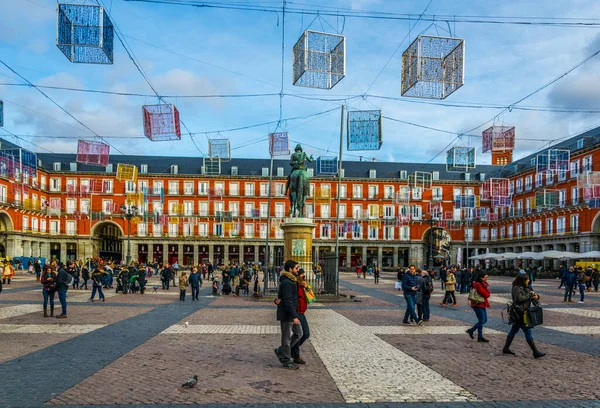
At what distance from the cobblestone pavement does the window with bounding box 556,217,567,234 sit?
149 ft

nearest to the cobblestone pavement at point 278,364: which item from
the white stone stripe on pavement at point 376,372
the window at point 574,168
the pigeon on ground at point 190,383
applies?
the white stone stripe on pavement at point 376,372

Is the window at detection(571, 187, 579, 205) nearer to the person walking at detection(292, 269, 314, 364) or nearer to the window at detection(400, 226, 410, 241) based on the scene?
the window at detection(400, 226, 410, 241)

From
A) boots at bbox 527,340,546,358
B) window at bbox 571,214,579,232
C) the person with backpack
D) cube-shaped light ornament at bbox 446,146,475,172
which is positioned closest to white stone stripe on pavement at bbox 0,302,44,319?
the person with backpack

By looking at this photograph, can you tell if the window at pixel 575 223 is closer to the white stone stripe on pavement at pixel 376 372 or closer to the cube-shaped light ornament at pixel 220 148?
the cube-shaped light ornament at pixel 220 148

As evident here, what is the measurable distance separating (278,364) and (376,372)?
61.3 inches

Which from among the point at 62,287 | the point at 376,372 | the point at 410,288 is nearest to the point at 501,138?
the point at 410,288

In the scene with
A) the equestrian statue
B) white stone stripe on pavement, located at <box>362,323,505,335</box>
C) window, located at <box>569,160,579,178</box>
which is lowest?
white stone stripe on pavement, located at <box>362,323,505,335</box>

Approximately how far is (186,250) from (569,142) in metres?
50.3

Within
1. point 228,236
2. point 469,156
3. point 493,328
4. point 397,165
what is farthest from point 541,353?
point 397,165

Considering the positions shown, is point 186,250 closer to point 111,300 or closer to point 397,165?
point 397,165

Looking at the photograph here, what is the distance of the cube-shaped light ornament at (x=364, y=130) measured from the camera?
21.8 meters

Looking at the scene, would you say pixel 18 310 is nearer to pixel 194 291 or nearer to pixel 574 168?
pixel 194 291

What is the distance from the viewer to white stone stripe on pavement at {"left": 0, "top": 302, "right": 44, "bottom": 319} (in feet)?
51.9

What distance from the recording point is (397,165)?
82.0m
